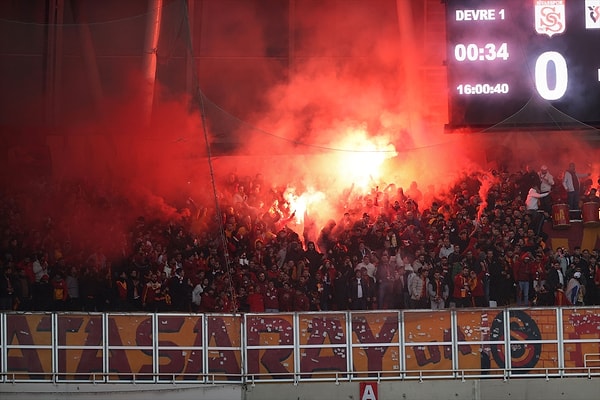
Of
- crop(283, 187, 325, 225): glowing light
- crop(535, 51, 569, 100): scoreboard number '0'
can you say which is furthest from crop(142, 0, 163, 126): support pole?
crop(535, 51, 569, 100): scoreboard number '0'

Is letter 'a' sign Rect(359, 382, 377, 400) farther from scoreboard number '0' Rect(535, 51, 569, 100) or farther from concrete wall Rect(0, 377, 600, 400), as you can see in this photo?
scoreboard number '0' Rect(535, 51, 569, 100)

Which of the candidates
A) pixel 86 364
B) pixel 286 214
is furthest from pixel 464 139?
pixel 86 364

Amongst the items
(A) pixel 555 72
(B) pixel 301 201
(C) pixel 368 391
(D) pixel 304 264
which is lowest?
(C) pixel 368 391

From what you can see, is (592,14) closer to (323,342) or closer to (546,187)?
(546,187)

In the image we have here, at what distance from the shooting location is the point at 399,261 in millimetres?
16266

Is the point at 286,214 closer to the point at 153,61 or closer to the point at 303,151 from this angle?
the point at 303,151

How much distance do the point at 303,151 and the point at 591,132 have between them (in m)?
5.11

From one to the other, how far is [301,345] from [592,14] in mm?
8566

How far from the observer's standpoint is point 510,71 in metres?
18.5

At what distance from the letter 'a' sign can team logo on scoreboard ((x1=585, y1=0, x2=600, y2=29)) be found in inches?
326

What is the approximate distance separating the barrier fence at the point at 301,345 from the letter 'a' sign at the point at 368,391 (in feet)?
0.36

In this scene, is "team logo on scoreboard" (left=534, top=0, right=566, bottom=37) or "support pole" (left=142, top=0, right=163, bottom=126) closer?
"support pole" (left=142, top=0, right=163, bottom=126)

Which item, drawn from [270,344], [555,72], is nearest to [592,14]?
[555,72]

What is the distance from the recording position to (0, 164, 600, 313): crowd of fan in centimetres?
1547
